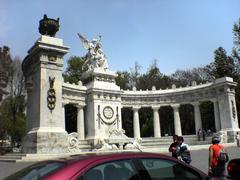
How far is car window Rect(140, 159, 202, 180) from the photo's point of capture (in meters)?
4.36

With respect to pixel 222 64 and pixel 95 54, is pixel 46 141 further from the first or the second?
pixel 222 64

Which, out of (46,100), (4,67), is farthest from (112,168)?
(4,67)

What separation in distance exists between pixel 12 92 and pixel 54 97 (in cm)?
2145

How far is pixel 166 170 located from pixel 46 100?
16.7 metres

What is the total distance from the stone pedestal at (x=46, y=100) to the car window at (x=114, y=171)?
1595cm

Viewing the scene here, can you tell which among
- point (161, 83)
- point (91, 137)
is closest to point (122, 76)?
point (161, 83)

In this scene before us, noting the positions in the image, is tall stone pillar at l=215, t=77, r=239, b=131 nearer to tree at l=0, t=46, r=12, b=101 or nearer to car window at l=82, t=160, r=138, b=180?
tree at l=0, t=46, r=12, b=101

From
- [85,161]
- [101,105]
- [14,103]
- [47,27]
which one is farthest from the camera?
[14,103]

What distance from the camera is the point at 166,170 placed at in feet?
14.9

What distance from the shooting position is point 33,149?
1948cm

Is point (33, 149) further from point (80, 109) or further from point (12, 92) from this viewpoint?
point (12, 92)

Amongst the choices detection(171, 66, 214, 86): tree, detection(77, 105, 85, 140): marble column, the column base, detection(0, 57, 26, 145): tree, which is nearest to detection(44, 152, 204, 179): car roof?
the column base

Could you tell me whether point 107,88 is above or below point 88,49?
below

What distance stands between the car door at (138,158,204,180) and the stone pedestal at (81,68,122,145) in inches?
1138
